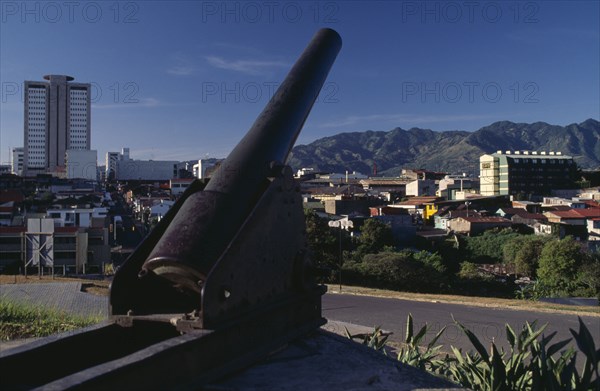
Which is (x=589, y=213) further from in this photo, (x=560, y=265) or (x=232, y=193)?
(x=232, y=193)

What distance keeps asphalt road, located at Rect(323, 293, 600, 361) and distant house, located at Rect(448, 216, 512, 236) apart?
34.3 metres

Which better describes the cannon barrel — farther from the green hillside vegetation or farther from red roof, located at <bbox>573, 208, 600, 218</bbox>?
red roof, located at <bbox>573, 208, 600, 218</bbox>

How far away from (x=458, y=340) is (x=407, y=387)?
799 cm

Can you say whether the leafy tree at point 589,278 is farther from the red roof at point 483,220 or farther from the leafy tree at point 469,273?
the red roof at point 483,220

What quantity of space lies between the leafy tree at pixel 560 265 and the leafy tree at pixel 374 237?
10227mm

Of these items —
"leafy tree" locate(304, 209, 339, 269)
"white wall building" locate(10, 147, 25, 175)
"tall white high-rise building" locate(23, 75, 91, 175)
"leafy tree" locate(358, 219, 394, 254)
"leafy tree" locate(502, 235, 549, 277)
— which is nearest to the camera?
"leafy tree" locate(304, 209, 339, 269)

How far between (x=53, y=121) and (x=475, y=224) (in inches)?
4032

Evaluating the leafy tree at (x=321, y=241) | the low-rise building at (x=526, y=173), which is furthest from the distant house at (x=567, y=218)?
the low-rise building at (x=526, y=173)

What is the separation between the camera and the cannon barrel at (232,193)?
9.08 feet

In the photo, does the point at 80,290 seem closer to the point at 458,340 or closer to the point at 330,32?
the point at 458,340

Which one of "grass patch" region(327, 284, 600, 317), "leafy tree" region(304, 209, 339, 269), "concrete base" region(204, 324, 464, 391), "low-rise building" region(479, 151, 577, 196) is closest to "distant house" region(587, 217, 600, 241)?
"leafy tree" region(304, 209, 339, 269)

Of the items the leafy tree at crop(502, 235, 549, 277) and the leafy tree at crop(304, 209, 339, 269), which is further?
the leafy tree at crop(502, 235, 549, 277)

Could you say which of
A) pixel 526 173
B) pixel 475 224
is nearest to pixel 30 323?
pixel 475 224

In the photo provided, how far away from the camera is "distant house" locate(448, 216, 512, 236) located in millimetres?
48594
